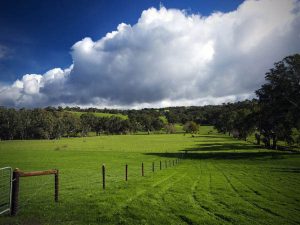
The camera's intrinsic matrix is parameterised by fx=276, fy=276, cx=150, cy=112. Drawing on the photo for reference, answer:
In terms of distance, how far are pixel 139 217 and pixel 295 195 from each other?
11.9m

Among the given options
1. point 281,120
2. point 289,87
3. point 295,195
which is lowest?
point 295,195

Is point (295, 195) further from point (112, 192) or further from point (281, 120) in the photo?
point (281, 120)

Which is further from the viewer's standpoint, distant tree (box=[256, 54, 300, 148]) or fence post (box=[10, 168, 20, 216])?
distant tree (box=[256, 54, 300, 148])

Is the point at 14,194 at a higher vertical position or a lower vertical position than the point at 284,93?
lower

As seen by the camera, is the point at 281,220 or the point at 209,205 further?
the point at 209,205

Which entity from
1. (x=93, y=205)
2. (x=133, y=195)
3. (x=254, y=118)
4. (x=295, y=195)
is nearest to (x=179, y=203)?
(x=133, y=195)

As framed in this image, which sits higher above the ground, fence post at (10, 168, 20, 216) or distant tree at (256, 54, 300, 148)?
distant tree at (256, 54, 300, 148)

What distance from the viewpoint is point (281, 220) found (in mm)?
11711

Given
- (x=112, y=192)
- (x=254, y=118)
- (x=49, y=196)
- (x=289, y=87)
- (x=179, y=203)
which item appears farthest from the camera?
(x=254, y=118)

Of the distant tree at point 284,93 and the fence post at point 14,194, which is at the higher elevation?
the distant tree at point 284,93

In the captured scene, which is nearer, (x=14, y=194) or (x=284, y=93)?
(x=14, y=194)

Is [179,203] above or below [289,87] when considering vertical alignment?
below

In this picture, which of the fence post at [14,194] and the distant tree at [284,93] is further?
the distant tree at [284,93]

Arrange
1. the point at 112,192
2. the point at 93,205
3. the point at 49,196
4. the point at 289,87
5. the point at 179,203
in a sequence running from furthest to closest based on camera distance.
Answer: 1. the point at 289,87
2. the point at 112,192
3. the point at 49,196
4. the point at 179,203
5. the point at 93,205
